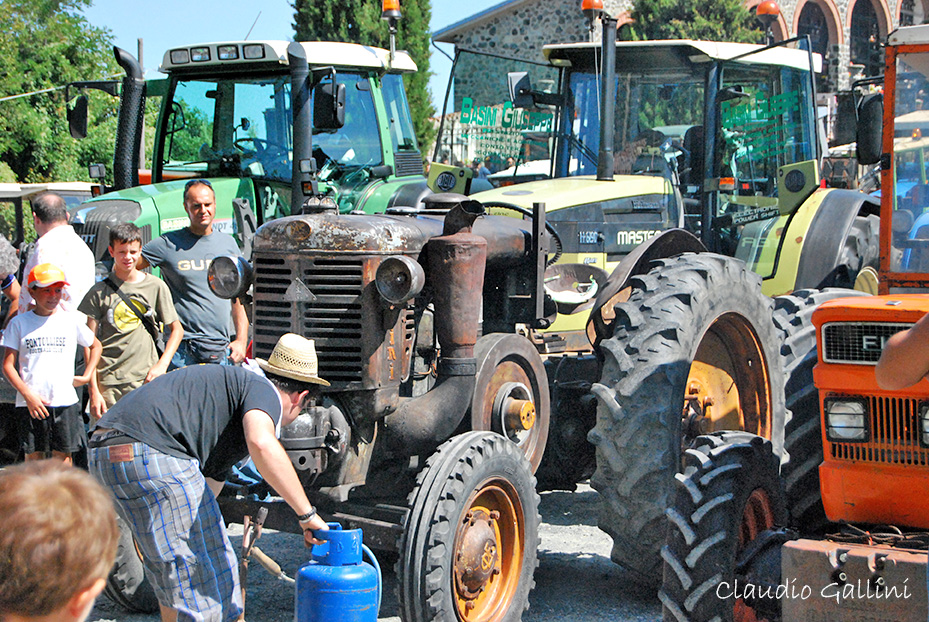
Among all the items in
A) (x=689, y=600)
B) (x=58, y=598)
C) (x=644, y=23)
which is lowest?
(x=689, y=600)

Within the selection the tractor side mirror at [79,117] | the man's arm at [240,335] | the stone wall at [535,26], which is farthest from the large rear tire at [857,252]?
the stone wall at [535,26]

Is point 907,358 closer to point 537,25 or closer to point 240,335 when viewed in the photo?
point 240,335

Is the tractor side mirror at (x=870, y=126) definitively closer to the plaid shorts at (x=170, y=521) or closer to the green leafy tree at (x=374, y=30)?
the plaid shorts at (x=170, y=521)

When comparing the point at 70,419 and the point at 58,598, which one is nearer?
the point at 58,598

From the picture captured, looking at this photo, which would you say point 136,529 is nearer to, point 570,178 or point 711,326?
point 711,326

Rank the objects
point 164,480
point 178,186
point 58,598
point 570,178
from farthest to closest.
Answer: point 178,186, point 570,178, point 164,480, point 58,598

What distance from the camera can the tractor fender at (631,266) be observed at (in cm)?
520

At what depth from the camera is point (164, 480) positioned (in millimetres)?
3445

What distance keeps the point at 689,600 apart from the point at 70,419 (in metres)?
3.43

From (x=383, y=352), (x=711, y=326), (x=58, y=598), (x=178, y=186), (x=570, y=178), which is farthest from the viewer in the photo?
(x=178, y=186)

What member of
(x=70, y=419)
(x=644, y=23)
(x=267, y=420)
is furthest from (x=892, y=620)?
(x=644, y=23)

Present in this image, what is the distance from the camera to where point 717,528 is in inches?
145

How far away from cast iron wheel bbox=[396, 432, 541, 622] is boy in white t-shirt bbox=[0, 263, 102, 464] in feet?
7.44

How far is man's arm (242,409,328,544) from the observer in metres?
3.44
